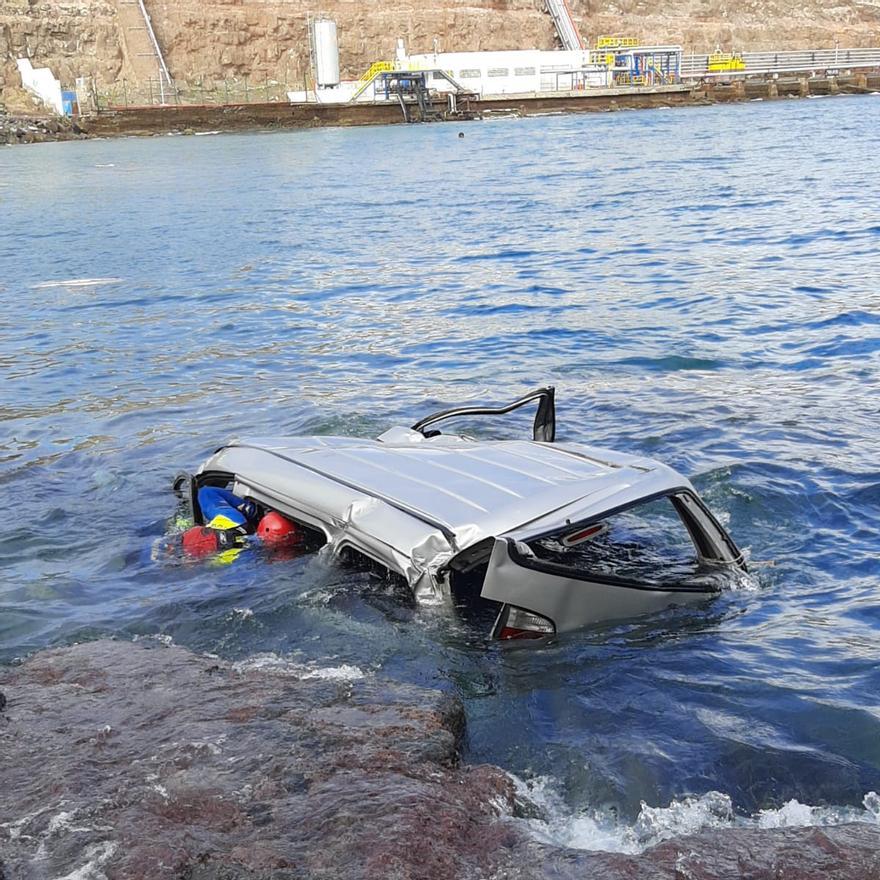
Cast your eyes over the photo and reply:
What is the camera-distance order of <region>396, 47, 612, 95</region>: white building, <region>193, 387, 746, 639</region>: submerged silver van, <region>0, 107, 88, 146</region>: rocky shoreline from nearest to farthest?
<region>193, 387, 746, 639</region>: submerged silver van → <region>0, 107, 88, 146</region>: rocky shoreline → <region>396, 47, 612, 95</region>: white building

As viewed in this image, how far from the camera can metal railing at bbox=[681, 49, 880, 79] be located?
108000mm

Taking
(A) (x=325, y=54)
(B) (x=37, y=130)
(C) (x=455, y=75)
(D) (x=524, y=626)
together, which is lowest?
(D) (x=524, y=626)

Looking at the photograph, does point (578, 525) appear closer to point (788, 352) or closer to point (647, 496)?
point (647, 496)

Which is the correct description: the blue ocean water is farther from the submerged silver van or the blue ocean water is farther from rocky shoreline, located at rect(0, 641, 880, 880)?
rocky shoreline, located at rect(0, 641, 880, 880)

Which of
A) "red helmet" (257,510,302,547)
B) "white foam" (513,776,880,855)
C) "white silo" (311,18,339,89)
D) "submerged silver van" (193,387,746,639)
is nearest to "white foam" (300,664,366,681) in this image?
"submerged silver van" (193,387,746,639)

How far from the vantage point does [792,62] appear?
116 m

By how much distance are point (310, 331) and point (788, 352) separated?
25.0 feet

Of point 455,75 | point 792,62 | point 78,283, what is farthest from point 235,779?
point 792,62

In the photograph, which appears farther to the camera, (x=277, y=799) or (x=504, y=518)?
(x=504, y=518)

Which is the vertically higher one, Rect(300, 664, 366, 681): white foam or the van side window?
Rect(300, 664, 366, 681): white foam

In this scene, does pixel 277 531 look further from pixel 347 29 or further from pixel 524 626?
pixel 347 29

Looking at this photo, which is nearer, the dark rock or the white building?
the dark rock

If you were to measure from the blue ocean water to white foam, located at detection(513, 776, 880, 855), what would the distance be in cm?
11

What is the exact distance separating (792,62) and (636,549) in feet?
396
